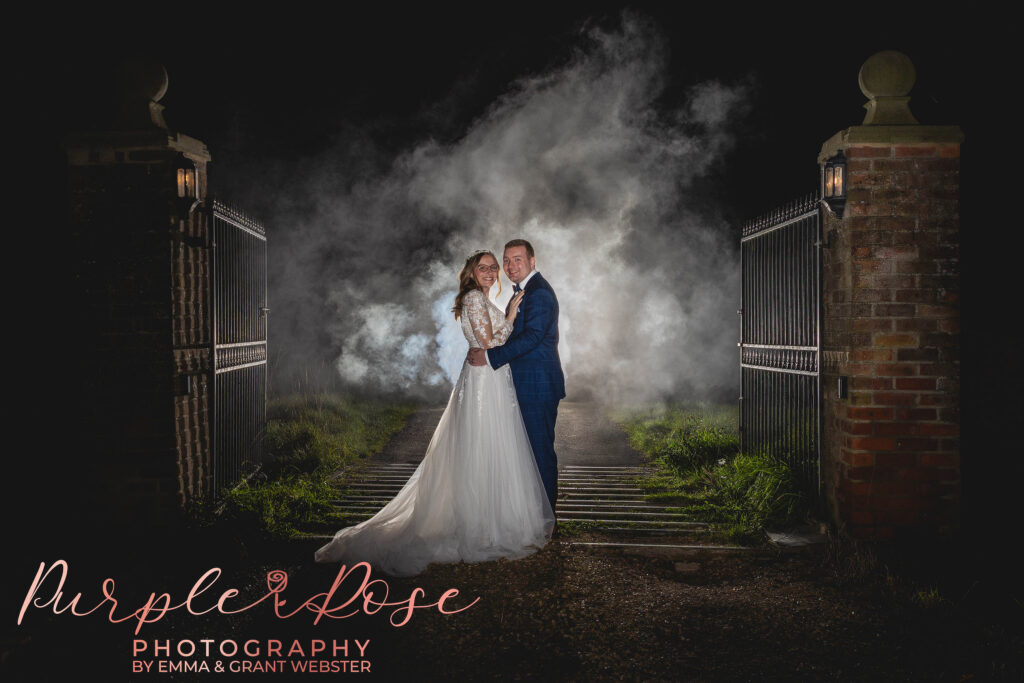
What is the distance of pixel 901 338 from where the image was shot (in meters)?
4.61

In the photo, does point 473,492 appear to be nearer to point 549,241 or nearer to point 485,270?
point 485,270

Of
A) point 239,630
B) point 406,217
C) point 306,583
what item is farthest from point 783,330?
point 406,217

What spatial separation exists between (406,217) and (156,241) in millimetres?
10281

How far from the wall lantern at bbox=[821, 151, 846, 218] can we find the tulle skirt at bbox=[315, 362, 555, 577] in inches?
106

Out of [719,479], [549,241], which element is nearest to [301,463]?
[719,479]

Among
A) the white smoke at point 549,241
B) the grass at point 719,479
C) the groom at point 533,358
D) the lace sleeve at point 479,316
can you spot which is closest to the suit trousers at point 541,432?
the groom at point 533,358

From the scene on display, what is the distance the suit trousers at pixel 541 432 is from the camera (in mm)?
4953

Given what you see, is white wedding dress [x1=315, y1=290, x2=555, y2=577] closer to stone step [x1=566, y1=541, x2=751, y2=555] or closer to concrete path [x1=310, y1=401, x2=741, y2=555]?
stone step [x1=566, y1=541, x2=751, y2=555]

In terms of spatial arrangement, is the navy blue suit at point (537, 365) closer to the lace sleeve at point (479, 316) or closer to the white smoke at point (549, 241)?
the lace sleeve at point (479, 316)

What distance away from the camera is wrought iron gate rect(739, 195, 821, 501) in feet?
16.9

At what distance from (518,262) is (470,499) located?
183 cm

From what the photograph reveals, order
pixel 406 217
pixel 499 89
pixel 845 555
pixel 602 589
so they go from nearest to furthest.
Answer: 1. pixel 602 589
2. pixel 845 555
3. pixel 499 89
4. pixel 406 217

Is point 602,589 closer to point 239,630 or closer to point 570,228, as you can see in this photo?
point 239,630

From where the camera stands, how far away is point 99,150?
4.79 m
